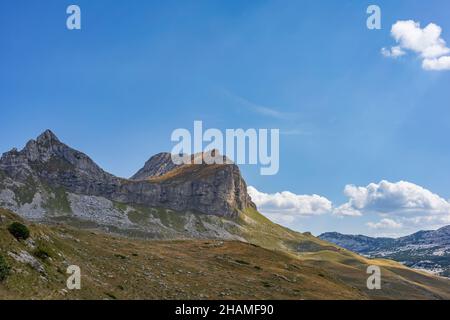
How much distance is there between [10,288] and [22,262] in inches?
173

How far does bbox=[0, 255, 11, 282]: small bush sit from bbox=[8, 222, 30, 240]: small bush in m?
6.23

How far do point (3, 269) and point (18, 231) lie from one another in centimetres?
767

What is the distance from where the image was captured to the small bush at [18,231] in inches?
1451

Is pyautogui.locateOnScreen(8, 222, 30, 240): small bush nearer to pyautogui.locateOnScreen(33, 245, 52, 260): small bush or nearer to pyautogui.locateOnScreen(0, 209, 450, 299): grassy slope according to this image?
pyautogui.locateOnScreen(0, 209, 450, 299): grassy slope

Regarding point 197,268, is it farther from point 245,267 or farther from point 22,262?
point 22,262

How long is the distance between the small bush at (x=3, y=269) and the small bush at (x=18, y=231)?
6.23m

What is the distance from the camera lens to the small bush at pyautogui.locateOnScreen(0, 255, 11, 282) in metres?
29.7

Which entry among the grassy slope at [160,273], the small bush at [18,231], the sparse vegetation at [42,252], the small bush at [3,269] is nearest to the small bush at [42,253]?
the sparse vegetation at [42,252]

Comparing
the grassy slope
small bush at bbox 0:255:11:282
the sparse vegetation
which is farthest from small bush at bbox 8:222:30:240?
small bush at bbox 0:255:11:282

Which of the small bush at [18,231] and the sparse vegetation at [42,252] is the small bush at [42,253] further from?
the small bush at [18,231]
